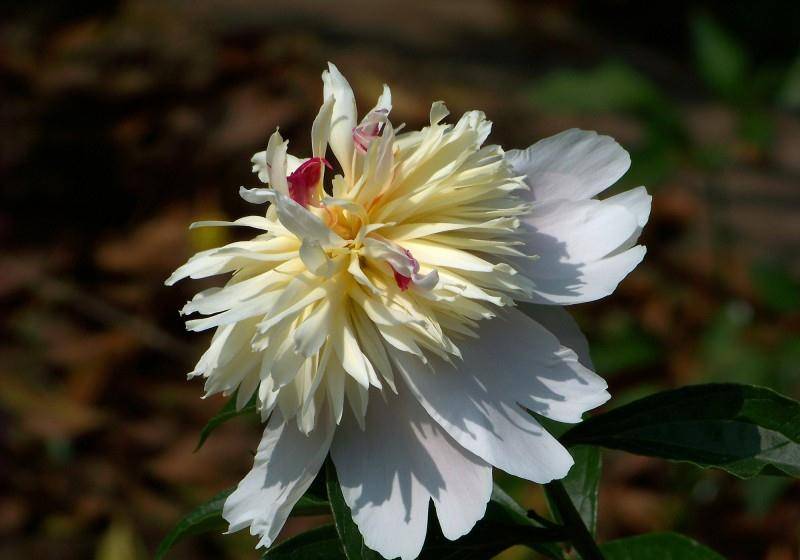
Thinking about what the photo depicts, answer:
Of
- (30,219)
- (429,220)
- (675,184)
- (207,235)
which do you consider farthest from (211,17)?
(429,220)

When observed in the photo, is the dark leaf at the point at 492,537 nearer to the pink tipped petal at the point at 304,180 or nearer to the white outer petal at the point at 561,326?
the white outer petal at the point at 561,326

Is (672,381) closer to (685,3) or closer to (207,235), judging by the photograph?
(207,235)

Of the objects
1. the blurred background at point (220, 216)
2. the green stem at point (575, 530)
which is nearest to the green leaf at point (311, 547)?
the green stem at point (575, 530)

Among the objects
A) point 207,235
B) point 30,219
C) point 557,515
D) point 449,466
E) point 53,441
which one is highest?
point 449,466

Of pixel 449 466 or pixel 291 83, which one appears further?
pixel 291 83

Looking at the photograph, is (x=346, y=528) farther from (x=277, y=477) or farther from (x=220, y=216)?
(x=220, y=216)

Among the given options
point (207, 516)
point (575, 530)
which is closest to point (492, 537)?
point (575, 530)

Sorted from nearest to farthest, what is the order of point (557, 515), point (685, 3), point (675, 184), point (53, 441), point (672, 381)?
point (557, 515) → point (53, 441) → point (672, 381) → point (675, 184) → point (685, 3)
